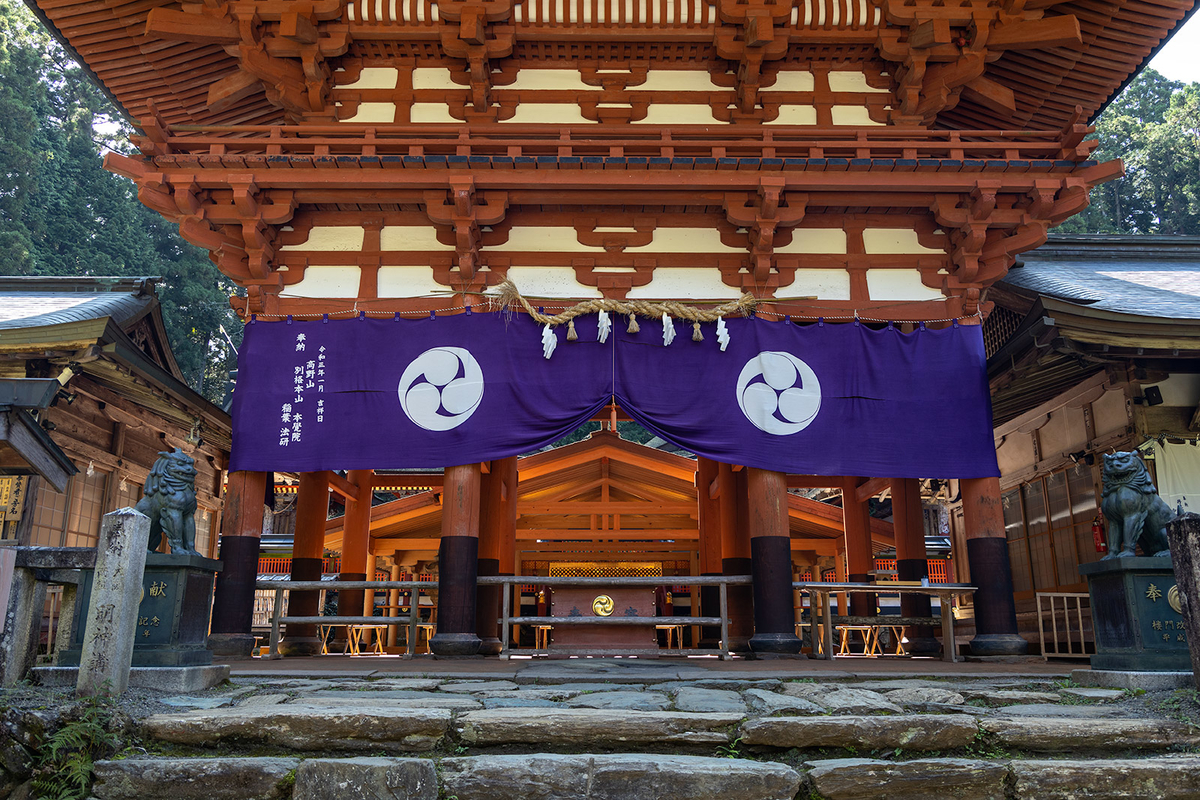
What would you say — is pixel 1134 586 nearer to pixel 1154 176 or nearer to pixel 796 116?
pixel 796 116

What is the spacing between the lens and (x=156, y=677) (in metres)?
5.06

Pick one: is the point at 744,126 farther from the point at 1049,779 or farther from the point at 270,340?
the point at 1049,779

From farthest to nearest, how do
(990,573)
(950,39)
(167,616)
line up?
(950,39) → (990,573) → (167,616)

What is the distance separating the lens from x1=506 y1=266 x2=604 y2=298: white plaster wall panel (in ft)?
29.3

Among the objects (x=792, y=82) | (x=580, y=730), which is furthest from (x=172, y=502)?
(x=792, y=82)

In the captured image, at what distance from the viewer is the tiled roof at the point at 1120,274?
912cm

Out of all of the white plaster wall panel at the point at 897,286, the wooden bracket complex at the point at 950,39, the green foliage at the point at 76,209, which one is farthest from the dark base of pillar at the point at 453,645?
the green foliage at the point at 76,209

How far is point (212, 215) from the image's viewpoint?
851cm

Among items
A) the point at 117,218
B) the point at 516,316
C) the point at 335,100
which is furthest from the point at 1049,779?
the point at 117,218

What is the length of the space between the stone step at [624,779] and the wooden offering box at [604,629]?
13.5ft

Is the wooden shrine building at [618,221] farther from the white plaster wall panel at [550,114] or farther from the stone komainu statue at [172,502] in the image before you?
the stone komainu statue at [172,502]

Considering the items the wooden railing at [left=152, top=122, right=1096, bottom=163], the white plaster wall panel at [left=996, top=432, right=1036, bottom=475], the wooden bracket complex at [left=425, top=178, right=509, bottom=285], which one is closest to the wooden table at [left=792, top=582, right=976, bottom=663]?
the white plaster wall panel at [left=996, top=432, right=1036, bottom=475]

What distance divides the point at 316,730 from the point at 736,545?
7.16m

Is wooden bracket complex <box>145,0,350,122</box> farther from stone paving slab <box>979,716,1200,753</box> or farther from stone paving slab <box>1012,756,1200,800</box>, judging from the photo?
stone paving slab <box>1012,756,1200,800</box>
